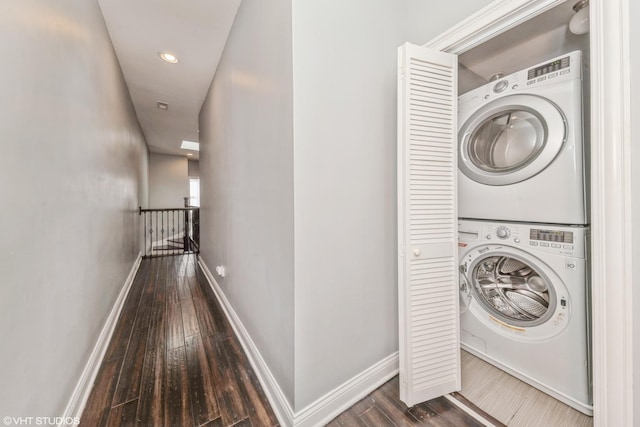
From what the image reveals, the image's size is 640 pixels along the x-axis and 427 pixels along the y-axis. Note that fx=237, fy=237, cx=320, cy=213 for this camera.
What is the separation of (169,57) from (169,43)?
0.25 meters

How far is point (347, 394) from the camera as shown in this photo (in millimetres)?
1228

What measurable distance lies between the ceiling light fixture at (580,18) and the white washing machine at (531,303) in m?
1.03

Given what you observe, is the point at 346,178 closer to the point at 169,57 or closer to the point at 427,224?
the point at 427,224

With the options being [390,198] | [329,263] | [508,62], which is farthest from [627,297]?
[508,62]

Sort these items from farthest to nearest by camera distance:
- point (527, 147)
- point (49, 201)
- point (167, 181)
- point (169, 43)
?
point (167, 181), point (169, 43), point (527, 147), point (49, 201)

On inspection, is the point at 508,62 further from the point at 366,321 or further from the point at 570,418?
the point at 570,418

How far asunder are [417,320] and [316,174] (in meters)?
0.91

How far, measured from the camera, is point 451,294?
1.31 metres

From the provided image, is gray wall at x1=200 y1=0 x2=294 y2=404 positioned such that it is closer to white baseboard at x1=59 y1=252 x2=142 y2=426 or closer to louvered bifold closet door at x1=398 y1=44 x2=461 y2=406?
louvered bifold closet door at x1=398 y1=44 x2=461 y2=406

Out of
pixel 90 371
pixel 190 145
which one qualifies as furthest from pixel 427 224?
pixel 190 145

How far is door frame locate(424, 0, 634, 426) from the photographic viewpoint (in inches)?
32.2

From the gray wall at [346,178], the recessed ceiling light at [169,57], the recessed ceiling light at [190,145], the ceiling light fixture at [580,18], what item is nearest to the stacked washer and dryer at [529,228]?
the ceiling light fixture at [580,18]

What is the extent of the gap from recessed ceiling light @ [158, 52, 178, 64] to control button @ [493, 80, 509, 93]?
2767 millimetres

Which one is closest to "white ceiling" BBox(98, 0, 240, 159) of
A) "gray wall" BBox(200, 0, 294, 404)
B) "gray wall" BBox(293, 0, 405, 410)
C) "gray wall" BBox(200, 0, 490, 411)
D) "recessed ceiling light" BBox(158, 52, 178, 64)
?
"recessed ceiling light" BBox(158, 52, 178, 64)
